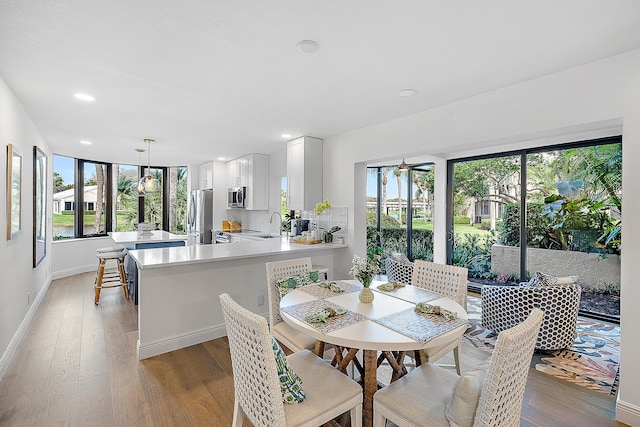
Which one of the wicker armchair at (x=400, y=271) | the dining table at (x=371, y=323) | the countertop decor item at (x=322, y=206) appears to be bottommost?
the wicker armchair at (x=400, y=271)

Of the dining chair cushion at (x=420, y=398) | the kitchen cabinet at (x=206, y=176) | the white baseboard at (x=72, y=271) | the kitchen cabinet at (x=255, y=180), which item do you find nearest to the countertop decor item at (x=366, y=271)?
the dining chair cushion at (x=420, y=398)

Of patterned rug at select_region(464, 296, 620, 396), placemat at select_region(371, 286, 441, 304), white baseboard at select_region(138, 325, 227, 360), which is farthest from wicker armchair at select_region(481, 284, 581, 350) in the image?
white baseboard at select_region(138, 325, 227, 360)

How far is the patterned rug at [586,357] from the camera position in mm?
2543

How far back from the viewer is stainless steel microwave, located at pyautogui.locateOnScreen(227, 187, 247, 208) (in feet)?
20.3

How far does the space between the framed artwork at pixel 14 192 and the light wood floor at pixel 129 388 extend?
117cm

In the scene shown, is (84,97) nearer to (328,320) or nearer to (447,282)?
(328,320)

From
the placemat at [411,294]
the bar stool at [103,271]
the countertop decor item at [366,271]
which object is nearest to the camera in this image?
the countertop decor item at [366,271]

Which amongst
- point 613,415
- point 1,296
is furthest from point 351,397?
point 1,296

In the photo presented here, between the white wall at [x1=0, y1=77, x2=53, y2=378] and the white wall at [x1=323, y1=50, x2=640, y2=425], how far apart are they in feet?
11.8

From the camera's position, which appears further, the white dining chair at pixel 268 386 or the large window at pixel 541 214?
the large window at pixel 541 214

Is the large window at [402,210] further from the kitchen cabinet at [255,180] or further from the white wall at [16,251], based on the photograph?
the white wall at [16,251]

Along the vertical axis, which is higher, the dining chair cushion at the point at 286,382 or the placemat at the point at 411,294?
the placemat at the point at 411,294

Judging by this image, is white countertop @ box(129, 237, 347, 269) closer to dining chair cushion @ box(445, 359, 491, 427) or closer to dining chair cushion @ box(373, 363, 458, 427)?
dining chair cushion @ box(373, 363, 458, 427)

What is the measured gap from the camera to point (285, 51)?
2.10m
